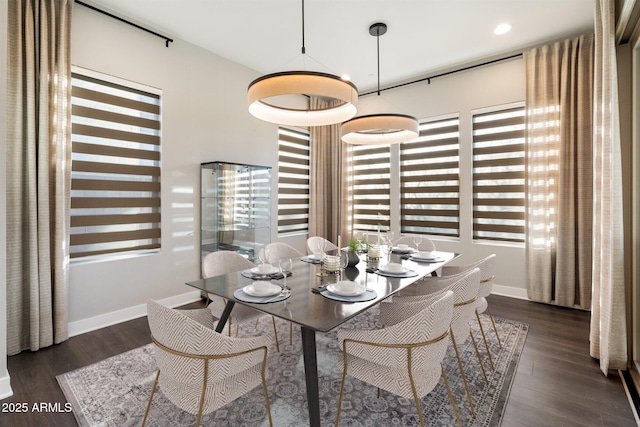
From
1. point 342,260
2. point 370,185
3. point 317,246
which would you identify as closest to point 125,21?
point 317,246

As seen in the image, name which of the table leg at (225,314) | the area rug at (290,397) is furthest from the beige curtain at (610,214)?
the table leg at (225,314)

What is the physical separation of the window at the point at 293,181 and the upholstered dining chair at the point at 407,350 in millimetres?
3572

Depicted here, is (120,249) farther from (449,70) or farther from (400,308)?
(449,70)

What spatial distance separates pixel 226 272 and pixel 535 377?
2.43m

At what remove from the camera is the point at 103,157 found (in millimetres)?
2986

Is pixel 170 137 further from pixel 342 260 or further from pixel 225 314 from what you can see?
pixel 342 260

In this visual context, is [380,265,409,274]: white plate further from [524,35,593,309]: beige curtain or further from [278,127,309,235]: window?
[278,127,309,235]: window

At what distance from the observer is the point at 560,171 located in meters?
3.42

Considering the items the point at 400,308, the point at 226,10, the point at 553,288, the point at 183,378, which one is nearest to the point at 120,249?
the point at 183,378

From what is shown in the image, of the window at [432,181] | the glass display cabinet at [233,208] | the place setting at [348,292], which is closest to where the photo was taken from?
the place setting at [348,292]

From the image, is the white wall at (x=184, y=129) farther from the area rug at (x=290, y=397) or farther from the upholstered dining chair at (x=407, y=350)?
the upholstered dining chair at (x=407, y=350)

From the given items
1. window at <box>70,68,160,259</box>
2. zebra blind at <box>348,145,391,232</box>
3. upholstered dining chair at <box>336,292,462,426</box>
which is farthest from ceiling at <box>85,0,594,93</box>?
upholstered dining chair at <box>336,292,462,426</box>

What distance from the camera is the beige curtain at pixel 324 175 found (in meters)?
5.24

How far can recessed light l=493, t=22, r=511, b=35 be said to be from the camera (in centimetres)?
324
